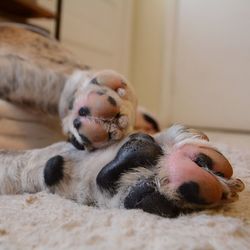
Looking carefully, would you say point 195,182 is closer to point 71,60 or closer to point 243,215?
point 243,215

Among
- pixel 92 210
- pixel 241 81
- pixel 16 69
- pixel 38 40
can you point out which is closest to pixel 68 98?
pixel 16 69

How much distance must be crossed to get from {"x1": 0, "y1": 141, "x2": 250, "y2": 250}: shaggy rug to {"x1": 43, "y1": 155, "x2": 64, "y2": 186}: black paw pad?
0.36ft

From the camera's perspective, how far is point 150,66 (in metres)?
3.51

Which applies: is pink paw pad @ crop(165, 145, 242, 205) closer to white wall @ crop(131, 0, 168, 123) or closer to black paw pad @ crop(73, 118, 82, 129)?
black paw pad @ crop(73, 118, 82, 129)

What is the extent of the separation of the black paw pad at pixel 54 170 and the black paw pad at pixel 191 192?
0.83 feet

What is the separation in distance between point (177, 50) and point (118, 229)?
120 inches

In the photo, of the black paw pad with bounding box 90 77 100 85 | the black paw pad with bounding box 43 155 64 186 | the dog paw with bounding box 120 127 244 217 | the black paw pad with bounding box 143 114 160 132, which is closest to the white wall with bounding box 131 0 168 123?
the black paw pad with bounding box 143 114 160 132

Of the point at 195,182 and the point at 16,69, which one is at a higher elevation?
the point at 16,69

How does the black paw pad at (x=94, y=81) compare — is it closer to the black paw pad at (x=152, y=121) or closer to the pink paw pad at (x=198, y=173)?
the pink paw pad at (x=198, y=173)

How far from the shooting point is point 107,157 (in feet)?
2.02

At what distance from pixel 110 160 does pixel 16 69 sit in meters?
0.46

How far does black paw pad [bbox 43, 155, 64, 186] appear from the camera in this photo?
661 millimetres

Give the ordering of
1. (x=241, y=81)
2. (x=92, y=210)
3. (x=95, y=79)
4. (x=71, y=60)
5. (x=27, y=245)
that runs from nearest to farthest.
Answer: (x=27, y=245) → (x=92, y=210) → (x=95, y=79) → (x=71, y=60) → (x=241, y=81)

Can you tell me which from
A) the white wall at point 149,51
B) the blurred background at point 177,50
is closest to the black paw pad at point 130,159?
the blurred background at point 177,50
